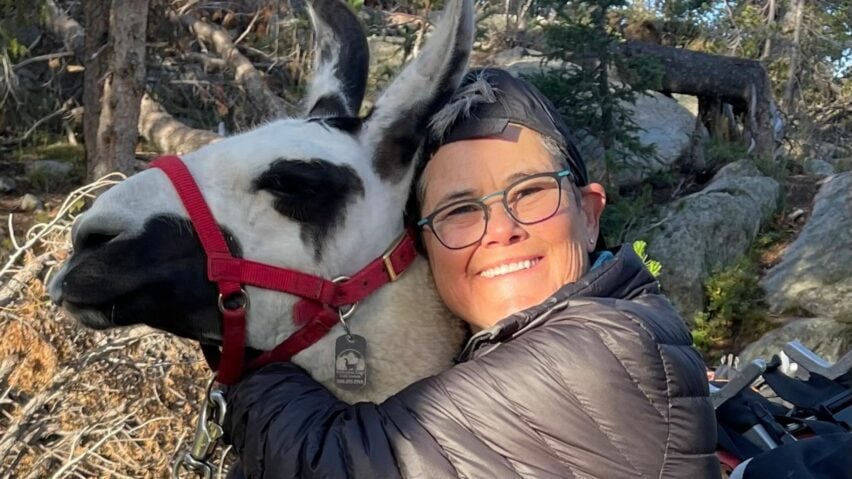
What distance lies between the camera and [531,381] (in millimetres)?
1684

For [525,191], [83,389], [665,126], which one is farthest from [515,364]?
[665,126]

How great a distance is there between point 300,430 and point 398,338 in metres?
0.48

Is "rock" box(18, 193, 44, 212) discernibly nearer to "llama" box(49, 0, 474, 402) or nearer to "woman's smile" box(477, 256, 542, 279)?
"llama" box(49, 0, 474, 402)

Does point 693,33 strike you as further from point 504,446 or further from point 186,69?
point 504,446

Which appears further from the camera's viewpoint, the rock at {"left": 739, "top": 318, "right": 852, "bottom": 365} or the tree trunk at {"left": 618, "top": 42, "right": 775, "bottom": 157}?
the tree trunk at {"left": 618, "top": 42, "right": 775, "bottom": 157}

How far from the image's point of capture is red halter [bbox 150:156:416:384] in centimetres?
195

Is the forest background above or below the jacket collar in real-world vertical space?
below

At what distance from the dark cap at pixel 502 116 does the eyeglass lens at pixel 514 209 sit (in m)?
0.13

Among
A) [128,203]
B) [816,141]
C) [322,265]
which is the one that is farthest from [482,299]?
[816,141]

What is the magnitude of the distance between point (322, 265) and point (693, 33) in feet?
56.3

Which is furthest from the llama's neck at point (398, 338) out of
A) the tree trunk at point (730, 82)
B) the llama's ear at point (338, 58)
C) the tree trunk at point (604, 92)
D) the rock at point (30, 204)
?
the tree trunk at point (730, 82)

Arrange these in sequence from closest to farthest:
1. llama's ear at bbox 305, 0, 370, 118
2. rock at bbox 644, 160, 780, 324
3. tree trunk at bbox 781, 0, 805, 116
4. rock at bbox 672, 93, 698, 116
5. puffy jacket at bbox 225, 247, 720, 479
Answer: puffy jacket at bbox 225, 247, 720, 479 < llama's ear at bbox 305, 0, 370, 118 < rock at bbox 644, 160, 780, 324 < rock at bbox 672, 93, 698, 116 < tree trunk at bbox 781, 0, 805, 116

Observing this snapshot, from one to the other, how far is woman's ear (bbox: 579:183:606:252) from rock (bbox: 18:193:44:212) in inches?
297

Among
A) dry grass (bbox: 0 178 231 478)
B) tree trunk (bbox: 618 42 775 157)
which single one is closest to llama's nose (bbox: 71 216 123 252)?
dry grass (bbox: 0 178 231 478)
